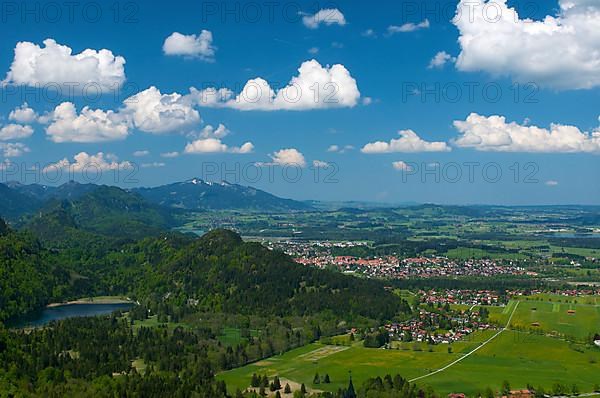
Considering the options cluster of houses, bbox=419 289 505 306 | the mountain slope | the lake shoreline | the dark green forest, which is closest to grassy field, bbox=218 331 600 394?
the dark green forest

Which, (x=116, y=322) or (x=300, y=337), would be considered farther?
(x=116, y=322)

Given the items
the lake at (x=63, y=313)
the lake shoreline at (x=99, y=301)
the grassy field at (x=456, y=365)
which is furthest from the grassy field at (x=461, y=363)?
the lake shoreline at (x=99, y=301)

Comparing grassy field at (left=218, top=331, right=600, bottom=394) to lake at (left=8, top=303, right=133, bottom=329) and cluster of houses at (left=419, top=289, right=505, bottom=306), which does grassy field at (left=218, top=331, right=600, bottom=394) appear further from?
lake at (left=8, top=303, right=133, bottom=329)

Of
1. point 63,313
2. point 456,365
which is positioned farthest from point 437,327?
point 63,313

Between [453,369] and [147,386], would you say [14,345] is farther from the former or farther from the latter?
[453,369]

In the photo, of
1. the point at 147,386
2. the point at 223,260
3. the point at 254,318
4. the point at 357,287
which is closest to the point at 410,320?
the point at 357,287
